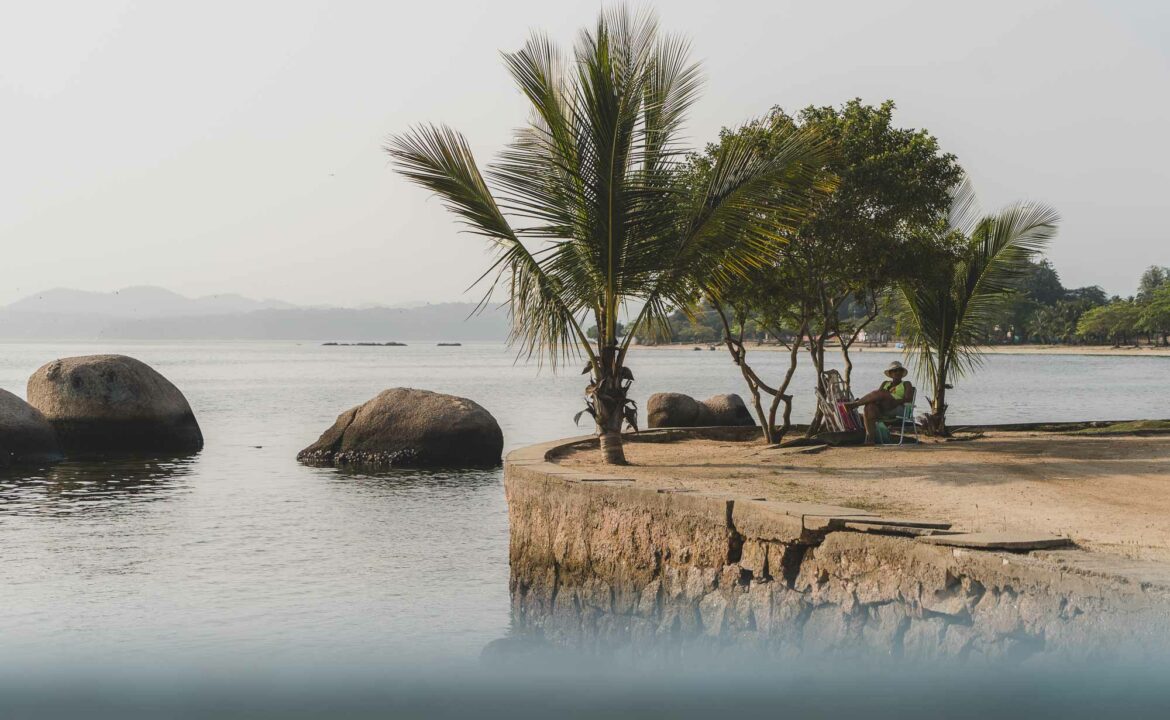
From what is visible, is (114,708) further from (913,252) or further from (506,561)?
(913,252)

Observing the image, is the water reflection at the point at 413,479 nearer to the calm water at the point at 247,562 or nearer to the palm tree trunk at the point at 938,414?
the calm water at the point at 247,562

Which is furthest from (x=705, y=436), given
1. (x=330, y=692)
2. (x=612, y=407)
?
(x=330, y=692)

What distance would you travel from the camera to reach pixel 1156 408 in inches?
1463

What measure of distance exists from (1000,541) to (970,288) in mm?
12448

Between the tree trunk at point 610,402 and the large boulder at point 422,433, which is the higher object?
the tree trunk at point 610,402

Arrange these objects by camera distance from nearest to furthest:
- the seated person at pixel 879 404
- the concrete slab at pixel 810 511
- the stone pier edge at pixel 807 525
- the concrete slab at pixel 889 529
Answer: the stone pier edge at pixel 807 525 < the concrete slab at pixel 889 529 < the concrete slab at pixel 810 511 < the seated person at pixel 879 404

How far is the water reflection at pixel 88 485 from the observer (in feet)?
55.4

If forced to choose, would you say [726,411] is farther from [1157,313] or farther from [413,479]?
[1157,313]

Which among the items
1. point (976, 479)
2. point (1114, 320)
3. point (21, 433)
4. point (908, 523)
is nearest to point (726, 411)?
point (976, 479)

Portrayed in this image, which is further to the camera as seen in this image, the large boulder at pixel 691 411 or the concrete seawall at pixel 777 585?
the large boulder at pixel 691 411

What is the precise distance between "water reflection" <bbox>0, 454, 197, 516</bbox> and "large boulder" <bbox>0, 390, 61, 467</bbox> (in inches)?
10.2

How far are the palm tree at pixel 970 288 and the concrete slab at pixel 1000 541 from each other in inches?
442

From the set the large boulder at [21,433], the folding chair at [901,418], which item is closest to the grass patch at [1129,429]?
the folding chair at [901,418]

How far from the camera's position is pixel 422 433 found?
66.8 ft
